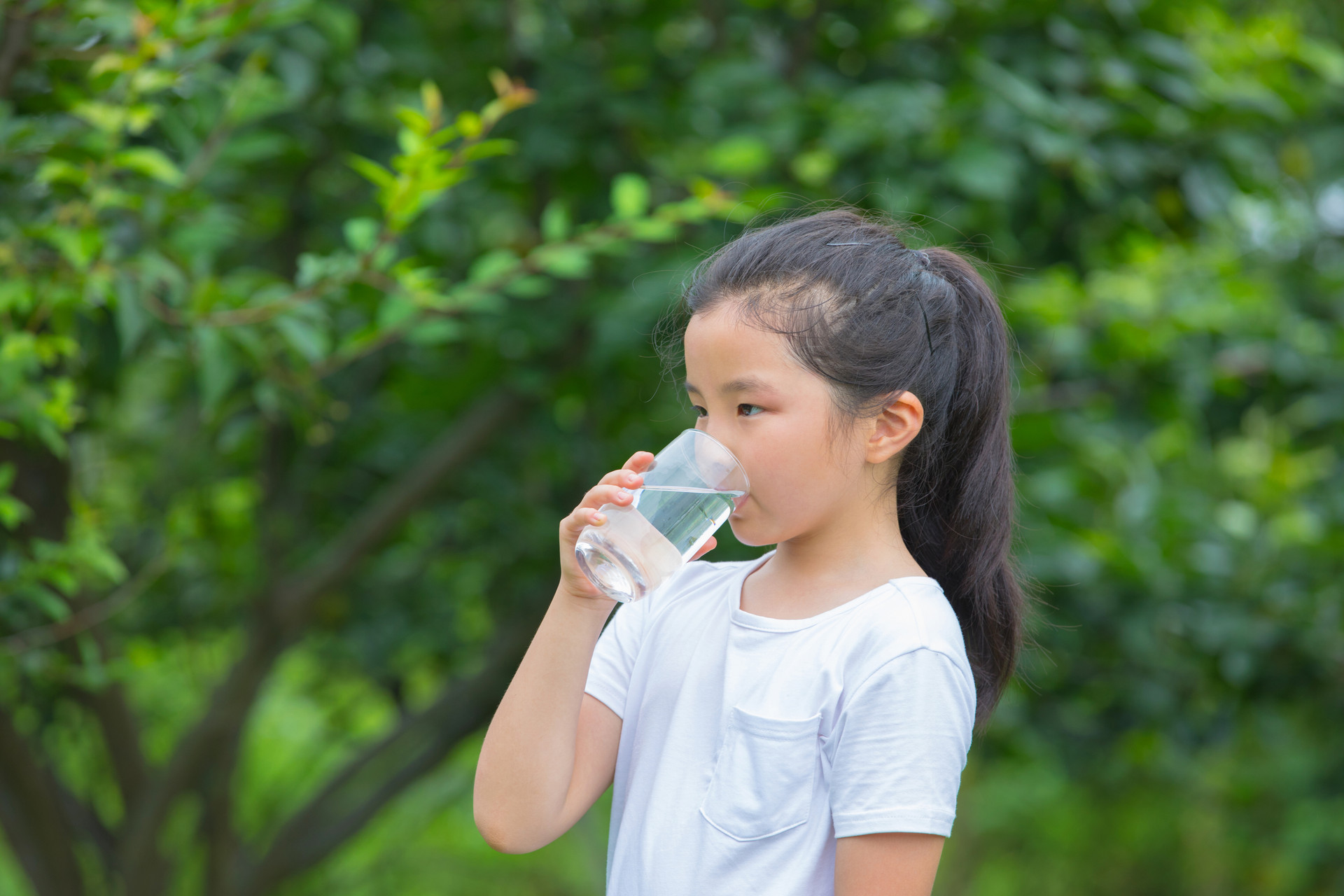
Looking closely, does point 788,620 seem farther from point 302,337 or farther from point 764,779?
point 302,337

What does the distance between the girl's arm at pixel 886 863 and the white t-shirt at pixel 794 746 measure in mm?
17

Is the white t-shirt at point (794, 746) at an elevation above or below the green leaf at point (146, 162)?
below

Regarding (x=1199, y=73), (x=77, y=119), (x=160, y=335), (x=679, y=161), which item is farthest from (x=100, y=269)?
(x=1199, y=73)

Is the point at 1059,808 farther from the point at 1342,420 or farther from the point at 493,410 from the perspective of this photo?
the point at 493,410

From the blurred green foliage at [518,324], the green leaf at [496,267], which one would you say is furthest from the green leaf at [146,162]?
the green leaf at [496,267]

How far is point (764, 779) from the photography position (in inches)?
43.0

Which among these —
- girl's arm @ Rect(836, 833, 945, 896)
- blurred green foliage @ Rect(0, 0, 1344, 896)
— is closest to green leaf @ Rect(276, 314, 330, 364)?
blurred green foliage @ Rect(0, 0, 1344, 896)

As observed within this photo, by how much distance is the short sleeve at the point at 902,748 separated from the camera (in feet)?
3.36

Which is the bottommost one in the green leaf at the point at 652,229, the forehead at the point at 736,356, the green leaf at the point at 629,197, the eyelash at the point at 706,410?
the green leaf at the point at 652,229

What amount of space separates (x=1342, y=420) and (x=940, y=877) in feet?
17.0

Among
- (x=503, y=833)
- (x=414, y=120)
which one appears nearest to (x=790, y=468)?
(x=503, y=833)

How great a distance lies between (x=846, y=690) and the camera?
1078 millimetres

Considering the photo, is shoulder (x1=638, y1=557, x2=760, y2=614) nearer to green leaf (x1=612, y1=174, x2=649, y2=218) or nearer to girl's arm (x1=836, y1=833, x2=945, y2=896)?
girl's arm (x1=836, y1=833, x2=945, y2=896)

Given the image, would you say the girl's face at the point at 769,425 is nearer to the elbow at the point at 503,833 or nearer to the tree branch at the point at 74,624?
the elbow at the point at 503,833
